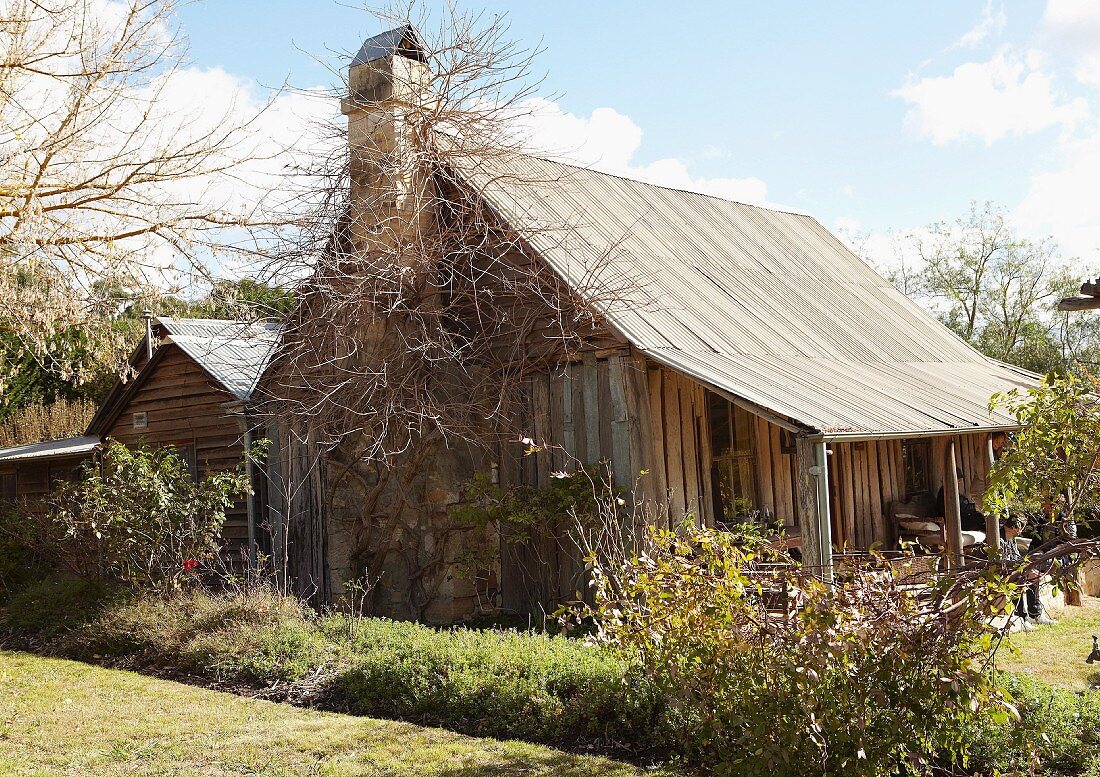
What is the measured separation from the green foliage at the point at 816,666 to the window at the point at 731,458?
245 inches

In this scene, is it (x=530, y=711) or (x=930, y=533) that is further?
(x=930, y=533)

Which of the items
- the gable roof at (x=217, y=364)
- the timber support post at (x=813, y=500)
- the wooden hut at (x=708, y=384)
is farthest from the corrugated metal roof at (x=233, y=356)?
the timber support post at (x=813, y=500)

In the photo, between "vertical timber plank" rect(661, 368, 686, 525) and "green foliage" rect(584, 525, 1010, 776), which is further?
"vertical timber plank" rect(661, 368, 686, 525)

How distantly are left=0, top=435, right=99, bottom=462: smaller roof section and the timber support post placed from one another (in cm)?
1257

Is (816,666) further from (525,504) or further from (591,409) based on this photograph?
(591,409)

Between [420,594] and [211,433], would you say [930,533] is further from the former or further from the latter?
[211,433]

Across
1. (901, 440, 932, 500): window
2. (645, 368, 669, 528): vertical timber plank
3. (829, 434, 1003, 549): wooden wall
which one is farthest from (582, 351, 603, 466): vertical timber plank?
(901, 440, 932, 500): window

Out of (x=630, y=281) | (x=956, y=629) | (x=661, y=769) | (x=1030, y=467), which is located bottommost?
(x=661, y=769)

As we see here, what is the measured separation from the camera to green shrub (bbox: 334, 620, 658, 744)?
7.25 metres

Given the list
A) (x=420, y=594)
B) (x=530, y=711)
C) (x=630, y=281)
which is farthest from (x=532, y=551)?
(x=530, y=711)

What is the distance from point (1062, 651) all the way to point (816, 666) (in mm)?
7132

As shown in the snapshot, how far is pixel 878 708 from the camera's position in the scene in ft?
18.2

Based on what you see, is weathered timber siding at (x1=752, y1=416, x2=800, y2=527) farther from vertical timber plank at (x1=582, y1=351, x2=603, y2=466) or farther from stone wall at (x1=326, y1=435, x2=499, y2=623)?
stone wall at (x1=326, y1=435, x2=499, y2=623)

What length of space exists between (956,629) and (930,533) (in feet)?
31.3
